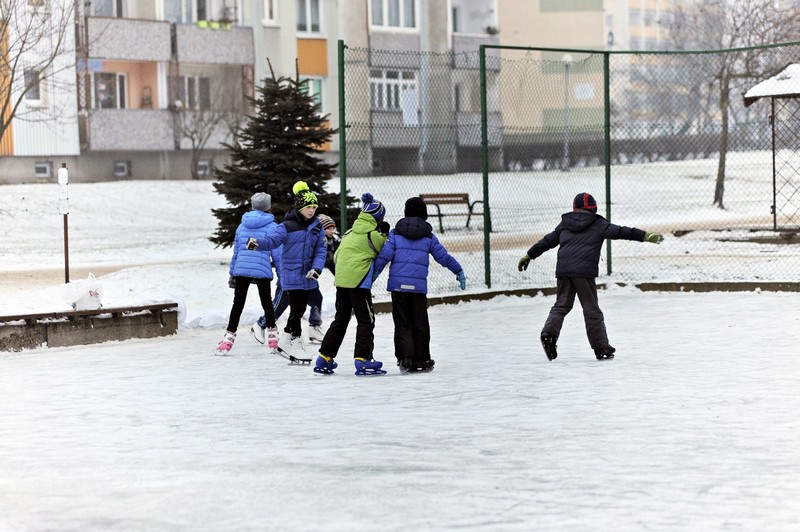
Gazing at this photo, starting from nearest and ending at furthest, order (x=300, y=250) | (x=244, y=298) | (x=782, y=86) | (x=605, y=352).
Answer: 1. (x=605, y=352)
2. (x=300, y=250)
3. (x=244, y=298)
4. (x=782, y=86)

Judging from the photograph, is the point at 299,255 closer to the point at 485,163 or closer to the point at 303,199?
the point at 303,199

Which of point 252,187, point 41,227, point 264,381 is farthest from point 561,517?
point 41,227

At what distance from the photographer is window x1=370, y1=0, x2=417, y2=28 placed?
47500 millimetres

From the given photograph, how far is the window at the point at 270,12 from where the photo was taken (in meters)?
44.6

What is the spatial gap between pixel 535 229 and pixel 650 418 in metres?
20.2

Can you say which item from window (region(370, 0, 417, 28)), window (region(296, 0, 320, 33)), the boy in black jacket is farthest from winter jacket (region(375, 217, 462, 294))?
window (region(370, 0, 417, 28))

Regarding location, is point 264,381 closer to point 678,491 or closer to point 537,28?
point 678,491

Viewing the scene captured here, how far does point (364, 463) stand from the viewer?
7.66 m

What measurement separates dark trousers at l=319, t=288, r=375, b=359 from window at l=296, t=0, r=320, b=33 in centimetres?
3523

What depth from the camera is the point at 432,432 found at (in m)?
8.61

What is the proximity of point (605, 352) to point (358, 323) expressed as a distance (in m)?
2.10

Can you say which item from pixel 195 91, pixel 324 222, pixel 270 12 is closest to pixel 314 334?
pixel 324 222

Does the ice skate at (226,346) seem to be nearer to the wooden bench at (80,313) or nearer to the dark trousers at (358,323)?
the dark trousers at (358,323)

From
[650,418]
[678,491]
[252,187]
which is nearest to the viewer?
[678,491]
